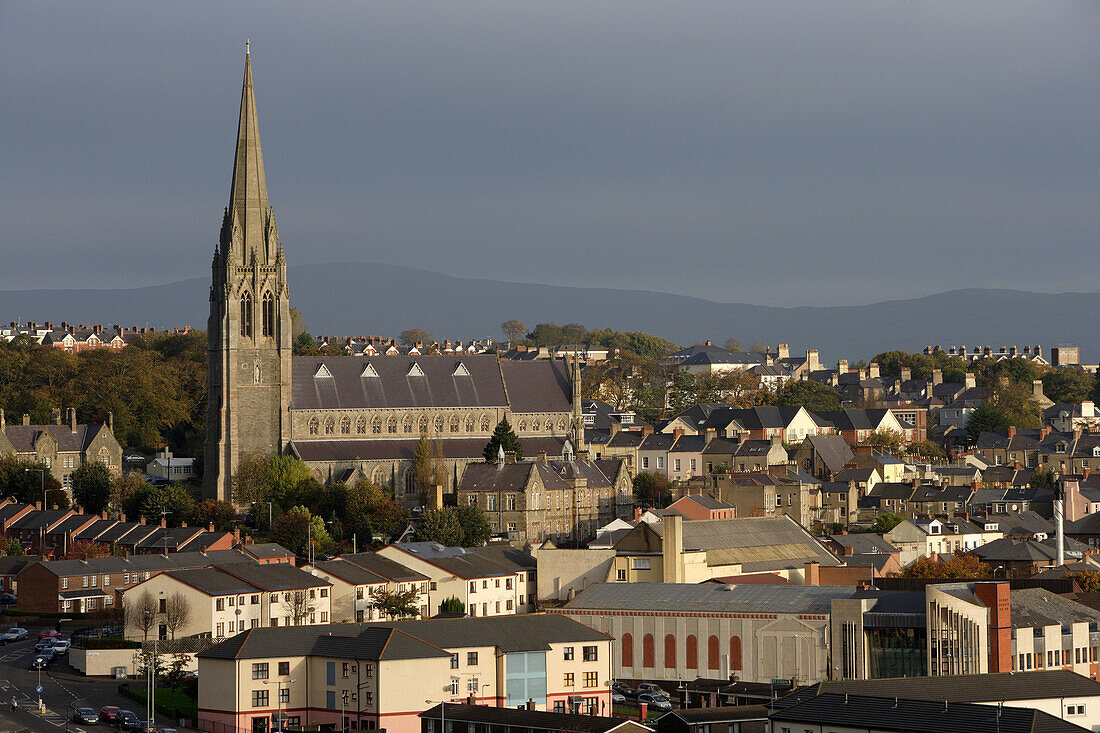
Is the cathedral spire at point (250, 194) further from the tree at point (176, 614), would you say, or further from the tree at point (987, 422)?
the tree at point (987, 422)

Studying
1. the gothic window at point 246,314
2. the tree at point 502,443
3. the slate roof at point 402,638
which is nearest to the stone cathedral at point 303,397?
the gothic window at point 246,314

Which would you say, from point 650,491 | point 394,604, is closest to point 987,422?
point 650,491

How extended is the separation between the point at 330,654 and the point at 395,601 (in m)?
15.5

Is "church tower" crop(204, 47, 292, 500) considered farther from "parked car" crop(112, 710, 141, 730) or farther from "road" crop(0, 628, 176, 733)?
"parked car" crop(112, 710, 141, 730)

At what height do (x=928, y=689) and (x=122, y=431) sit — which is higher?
(x=122, y=431)

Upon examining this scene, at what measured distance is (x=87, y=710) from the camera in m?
62.4

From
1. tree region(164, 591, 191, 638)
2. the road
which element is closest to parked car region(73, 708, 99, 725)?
the road

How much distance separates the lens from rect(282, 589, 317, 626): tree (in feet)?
257

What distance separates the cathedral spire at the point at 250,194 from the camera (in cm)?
11356

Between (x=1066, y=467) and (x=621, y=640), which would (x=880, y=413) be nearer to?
(x=1066, y=467)

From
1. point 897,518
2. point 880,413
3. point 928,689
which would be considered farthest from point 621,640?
point 880,413

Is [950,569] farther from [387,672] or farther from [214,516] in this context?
[214,516]

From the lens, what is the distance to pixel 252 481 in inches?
4203

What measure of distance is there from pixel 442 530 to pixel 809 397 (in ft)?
208
